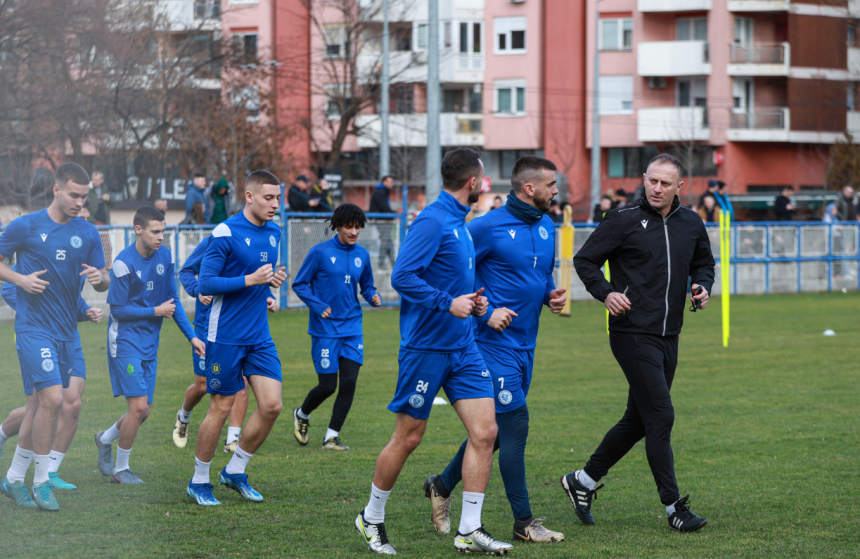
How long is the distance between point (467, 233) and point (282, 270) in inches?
54.0

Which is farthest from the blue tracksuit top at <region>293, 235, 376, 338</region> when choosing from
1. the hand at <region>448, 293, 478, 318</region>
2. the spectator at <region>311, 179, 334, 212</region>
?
the spectator at <region>311, 179, 334, 212</region>

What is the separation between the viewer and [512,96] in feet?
164

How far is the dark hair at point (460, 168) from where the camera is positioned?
17.8 feet

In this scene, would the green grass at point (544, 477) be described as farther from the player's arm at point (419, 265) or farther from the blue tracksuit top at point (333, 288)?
the player's arm at point (419, 265)

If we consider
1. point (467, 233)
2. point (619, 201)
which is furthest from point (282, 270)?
point (619, 201)

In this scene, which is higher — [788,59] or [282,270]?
[788,59]

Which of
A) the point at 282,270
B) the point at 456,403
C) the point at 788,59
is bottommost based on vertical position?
the point at 456,403

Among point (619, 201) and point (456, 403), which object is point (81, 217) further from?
point (619, 201)

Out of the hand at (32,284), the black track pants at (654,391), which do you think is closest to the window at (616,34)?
the black track pants at (654,391)

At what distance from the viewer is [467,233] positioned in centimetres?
555

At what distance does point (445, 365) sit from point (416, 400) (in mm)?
248

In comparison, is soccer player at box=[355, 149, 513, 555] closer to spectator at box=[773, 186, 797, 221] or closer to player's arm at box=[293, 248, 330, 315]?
player's arm at box=[293, 248, 330, 315]

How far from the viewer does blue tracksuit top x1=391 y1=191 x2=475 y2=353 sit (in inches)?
207

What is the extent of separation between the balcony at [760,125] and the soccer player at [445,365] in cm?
4335
